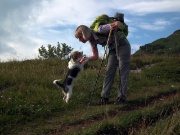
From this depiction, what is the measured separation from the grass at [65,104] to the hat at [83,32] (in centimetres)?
184

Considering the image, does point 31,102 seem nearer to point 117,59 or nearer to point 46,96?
point 46,96

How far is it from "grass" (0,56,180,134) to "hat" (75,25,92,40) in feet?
6.05

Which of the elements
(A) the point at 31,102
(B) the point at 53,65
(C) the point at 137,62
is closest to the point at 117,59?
(A) the point at 31,102

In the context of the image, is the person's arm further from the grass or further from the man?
the grass

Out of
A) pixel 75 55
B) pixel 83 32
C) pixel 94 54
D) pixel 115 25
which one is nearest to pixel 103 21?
pixel 115 25

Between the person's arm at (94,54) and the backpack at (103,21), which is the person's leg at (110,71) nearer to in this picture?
the backpack at (103,21)

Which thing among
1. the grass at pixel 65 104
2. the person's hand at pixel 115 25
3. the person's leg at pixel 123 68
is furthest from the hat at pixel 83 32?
the grass at pixel 65 104

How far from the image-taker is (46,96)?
9.45 m

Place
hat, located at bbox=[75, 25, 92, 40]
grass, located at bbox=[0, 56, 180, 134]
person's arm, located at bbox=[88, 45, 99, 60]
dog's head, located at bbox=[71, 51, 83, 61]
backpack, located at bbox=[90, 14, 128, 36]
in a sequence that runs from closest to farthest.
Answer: grass, located at bbox=[0, 56, 180, 134] → hat, located at bbox=[75, 25, 92, 40] → person's arm, located at bbox=[88, 45, 99, 60] → dog's head, located at bbox=[71, 51, 83, 61] → backpack, located at bbox=[90, 14, 128, 36]

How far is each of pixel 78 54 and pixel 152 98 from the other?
3.06 metres

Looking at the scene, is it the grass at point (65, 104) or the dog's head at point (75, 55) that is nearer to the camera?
the grass at point (65, 104)

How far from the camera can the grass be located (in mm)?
7488

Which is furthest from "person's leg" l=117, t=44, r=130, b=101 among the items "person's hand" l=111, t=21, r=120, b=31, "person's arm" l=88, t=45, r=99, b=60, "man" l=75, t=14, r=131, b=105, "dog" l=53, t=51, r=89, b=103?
"dog" l=53, t=51, r=89, b=103

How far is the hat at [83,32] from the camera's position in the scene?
8539 mm
